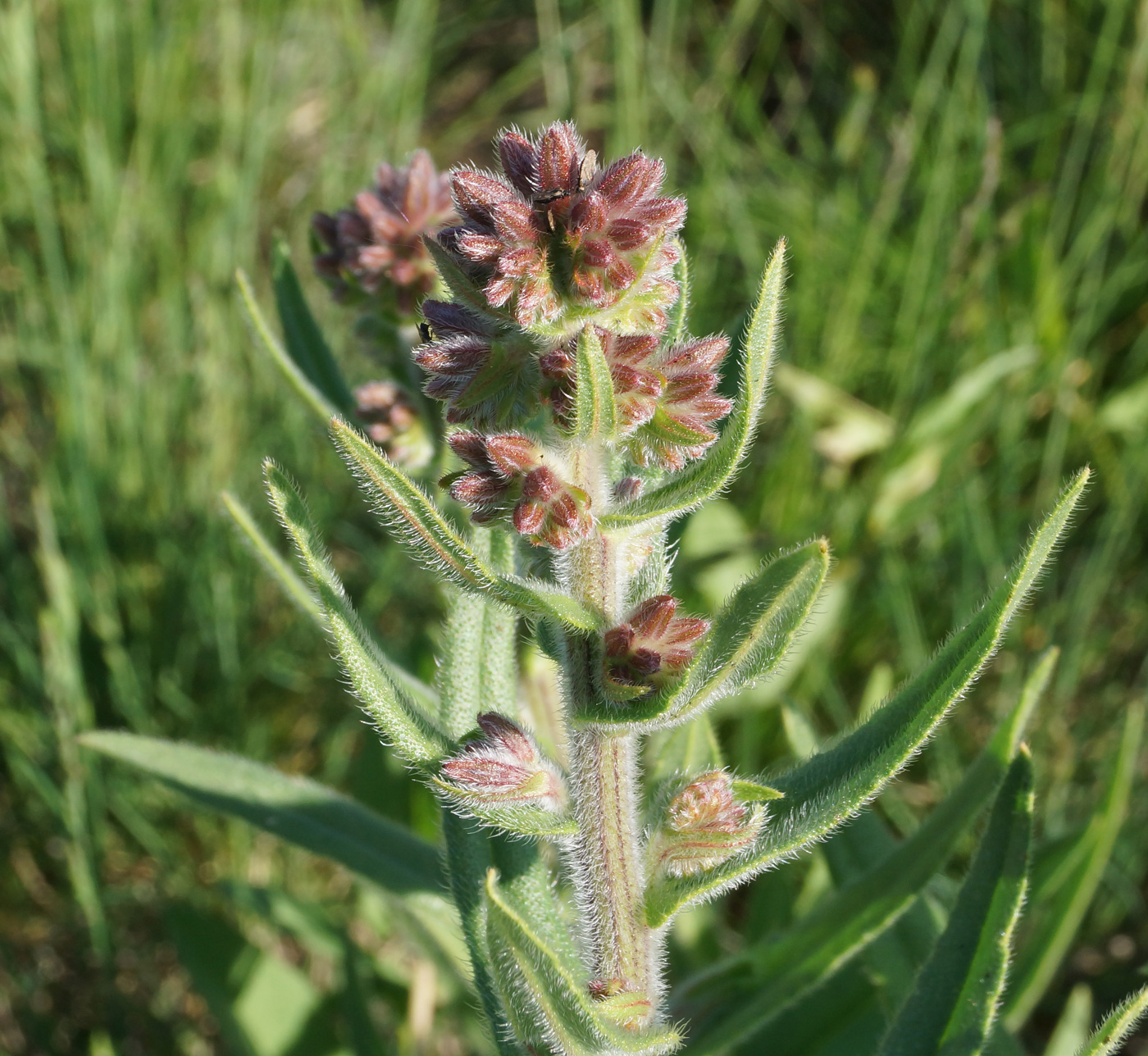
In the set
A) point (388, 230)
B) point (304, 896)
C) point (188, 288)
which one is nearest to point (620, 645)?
point (388, 230)

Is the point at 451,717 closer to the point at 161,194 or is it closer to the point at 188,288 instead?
the point at 188,288

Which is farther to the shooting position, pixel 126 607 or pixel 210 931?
pixel 126 607

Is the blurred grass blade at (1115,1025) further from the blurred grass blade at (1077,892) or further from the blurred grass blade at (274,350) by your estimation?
the blurred grass blade at (274,350)

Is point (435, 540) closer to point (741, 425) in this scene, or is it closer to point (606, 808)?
point (741, 425)

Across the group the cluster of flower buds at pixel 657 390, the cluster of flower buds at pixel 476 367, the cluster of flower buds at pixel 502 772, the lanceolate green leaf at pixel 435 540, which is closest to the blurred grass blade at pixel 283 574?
the cluster of flower buds at pixel 502 772

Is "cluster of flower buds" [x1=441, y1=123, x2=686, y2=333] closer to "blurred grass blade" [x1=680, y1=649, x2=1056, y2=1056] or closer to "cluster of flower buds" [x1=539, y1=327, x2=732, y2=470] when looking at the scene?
"cluster of flower buds" [x1=539, y1=327, x2=732, y2=470]

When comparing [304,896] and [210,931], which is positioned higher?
[210,931]

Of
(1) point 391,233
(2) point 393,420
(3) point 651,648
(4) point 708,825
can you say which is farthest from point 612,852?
(1) point 391,233
